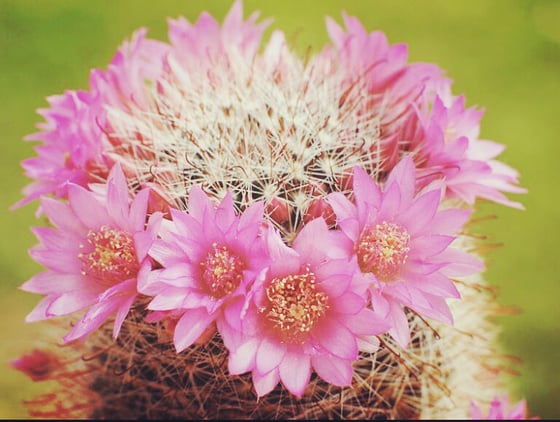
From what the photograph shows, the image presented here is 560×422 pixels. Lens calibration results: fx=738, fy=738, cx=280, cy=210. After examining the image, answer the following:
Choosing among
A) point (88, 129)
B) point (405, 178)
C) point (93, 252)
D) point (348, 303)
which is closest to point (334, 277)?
point (348, 303)

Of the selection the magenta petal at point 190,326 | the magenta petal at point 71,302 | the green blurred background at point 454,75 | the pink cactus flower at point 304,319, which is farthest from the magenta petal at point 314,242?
the green blurred background at point 454,75

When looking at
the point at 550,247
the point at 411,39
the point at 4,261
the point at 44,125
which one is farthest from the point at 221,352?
the point at 411,39

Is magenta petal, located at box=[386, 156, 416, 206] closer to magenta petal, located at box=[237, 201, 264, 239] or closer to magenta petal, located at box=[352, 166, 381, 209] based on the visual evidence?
magenta petal, located at box=[352, 166, 381, 209]

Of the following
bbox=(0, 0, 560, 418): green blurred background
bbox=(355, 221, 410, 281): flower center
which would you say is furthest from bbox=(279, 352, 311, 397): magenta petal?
bbox=(0, 0, 560, 418): green blurred background

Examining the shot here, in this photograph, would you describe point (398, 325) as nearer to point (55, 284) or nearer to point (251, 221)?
point (251, 221)

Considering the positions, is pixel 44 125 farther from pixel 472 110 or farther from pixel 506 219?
pixel 506 219
